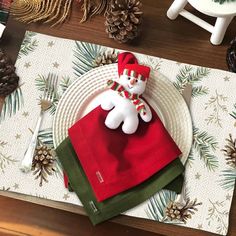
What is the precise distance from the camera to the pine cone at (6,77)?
767mm

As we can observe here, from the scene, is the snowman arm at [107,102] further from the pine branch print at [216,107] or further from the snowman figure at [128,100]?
the pine branch print at [216,107]

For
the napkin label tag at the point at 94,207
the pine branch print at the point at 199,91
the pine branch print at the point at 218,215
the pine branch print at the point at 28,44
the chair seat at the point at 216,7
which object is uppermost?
the chair seat at the point at 216,7

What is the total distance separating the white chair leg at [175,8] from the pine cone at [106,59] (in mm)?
128

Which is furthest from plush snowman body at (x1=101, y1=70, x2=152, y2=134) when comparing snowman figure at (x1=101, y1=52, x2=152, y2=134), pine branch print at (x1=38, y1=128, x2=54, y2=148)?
pine branch print at (x1=38, y1=128, x2=54, y2=148)

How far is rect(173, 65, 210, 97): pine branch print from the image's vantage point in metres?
0.78

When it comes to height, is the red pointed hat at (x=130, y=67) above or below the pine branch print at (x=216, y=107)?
above

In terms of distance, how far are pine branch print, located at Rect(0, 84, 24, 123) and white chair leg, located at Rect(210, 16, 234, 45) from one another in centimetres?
35

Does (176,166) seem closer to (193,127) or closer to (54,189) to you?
(193,127)

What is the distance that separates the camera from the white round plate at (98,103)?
0.75 meters

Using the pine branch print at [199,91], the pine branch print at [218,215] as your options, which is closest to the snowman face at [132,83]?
the pine branch print at [199,91]

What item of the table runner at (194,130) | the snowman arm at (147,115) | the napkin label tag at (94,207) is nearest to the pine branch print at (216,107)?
the table runner at (194,130)

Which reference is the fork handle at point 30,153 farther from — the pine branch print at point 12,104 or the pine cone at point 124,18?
the pine cone at point 124,18

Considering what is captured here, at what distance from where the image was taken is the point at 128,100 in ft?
2.34

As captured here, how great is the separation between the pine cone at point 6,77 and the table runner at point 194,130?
1 centimetres
